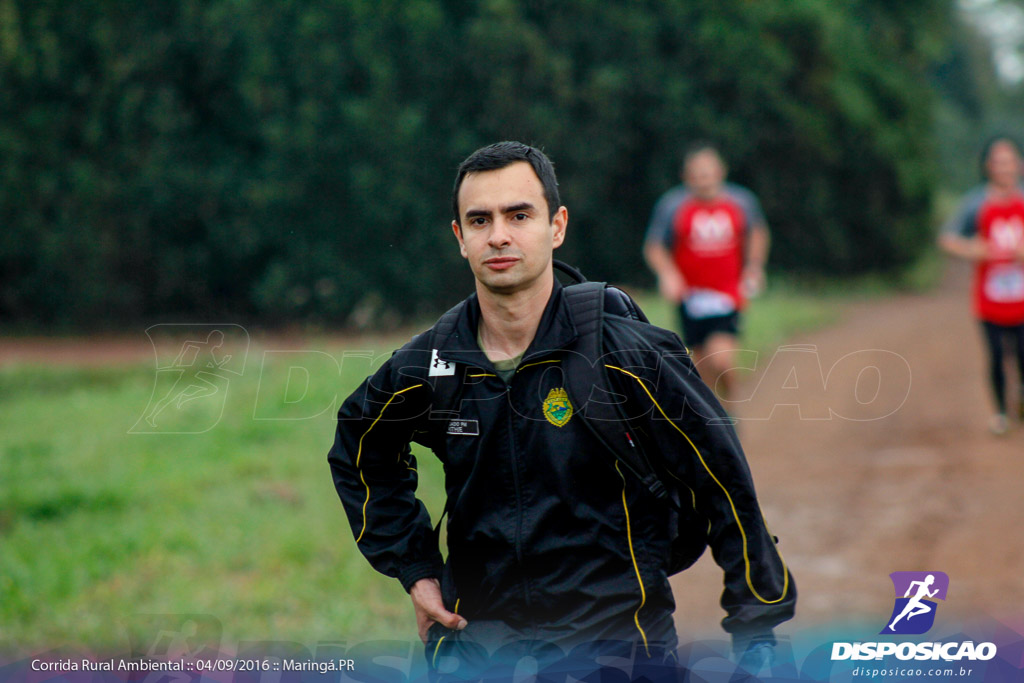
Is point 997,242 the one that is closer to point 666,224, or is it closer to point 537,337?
point 666,224

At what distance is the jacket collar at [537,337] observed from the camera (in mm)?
2459

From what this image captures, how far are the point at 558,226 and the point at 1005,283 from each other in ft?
21.7

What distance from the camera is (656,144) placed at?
21.3 metres

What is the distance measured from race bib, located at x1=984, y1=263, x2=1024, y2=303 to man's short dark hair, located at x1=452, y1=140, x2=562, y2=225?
21.7 ft

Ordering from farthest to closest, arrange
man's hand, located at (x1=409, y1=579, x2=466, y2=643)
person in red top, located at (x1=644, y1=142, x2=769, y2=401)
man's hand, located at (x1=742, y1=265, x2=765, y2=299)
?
person in red top, located at (x1=644, y1=142, x2=769, y2=401), man's hand, located at (x1=742, y1=265, x2=765, y2=299), man's hand, located at (x1=409, y1=579, x2=466, y2=643)

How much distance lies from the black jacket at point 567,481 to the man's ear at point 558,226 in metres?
0.14

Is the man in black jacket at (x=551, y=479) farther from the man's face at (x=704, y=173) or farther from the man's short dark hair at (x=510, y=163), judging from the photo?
the man's face at (x=704, y=173)

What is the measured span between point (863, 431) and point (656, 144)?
1243 cm

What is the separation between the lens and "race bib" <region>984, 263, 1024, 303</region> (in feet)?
26.2

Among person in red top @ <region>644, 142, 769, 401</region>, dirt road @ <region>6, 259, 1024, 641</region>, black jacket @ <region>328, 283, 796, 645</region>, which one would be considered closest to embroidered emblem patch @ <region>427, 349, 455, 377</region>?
black jacket @ <region>328, 283, 796, 645</region>

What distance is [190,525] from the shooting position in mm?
7285

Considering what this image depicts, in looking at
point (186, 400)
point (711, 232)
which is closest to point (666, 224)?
point (711, 232)

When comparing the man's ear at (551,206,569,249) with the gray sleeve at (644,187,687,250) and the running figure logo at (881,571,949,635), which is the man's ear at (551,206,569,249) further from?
the gray sleeve at (644,187,687,250)

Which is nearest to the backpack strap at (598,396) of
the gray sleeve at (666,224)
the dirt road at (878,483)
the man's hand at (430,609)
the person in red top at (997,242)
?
the man's hand at (430,609)
